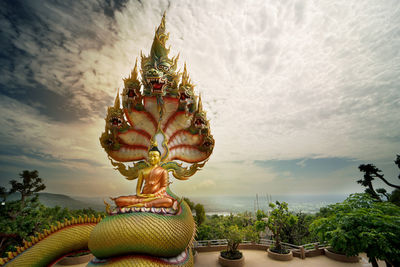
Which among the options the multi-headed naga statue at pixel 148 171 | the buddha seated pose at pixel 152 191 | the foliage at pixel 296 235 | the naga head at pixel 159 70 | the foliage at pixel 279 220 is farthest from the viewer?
the foliage at pixel 296 235

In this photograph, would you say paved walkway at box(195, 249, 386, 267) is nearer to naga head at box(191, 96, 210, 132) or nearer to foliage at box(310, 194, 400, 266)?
foliage at box(310, 194, 400, 266)

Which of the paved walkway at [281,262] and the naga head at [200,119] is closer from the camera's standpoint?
the naga head at [200,119]

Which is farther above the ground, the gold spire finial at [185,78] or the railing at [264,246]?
the gold spire finial at [185,78]

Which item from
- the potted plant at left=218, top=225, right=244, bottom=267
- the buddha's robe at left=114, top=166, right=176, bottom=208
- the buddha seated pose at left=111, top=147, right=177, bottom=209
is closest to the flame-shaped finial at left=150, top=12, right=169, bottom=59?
the buddha seated pose at left=111, top=147, right=177, bottom=209

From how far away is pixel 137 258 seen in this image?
3410 mm

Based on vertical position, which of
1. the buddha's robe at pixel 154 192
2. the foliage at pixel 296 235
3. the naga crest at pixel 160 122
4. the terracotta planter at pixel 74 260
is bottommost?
the terracotta planter at pixel 74 260

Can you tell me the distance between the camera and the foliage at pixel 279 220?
404 inches

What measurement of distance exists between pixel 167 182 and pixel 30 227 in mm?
9011

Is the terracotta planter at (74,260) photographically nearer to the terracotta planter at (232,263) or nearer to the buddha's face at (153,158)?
the terracotta planter at (232,263)

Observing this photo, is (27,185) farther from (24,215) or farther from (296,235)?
(296,235)

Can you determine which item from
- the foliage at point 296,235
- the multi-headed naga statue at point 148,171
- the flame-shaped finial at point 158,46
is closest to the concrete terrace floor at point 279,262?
the foliage at point 296,235

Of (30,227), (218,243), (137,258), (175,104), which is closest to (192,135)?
(175,104)

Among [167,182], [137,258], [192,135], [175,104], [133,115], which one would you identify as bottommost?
[137,258]

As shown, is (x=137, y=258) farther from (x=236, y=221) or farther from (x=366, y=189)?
(x=366, y=189)
